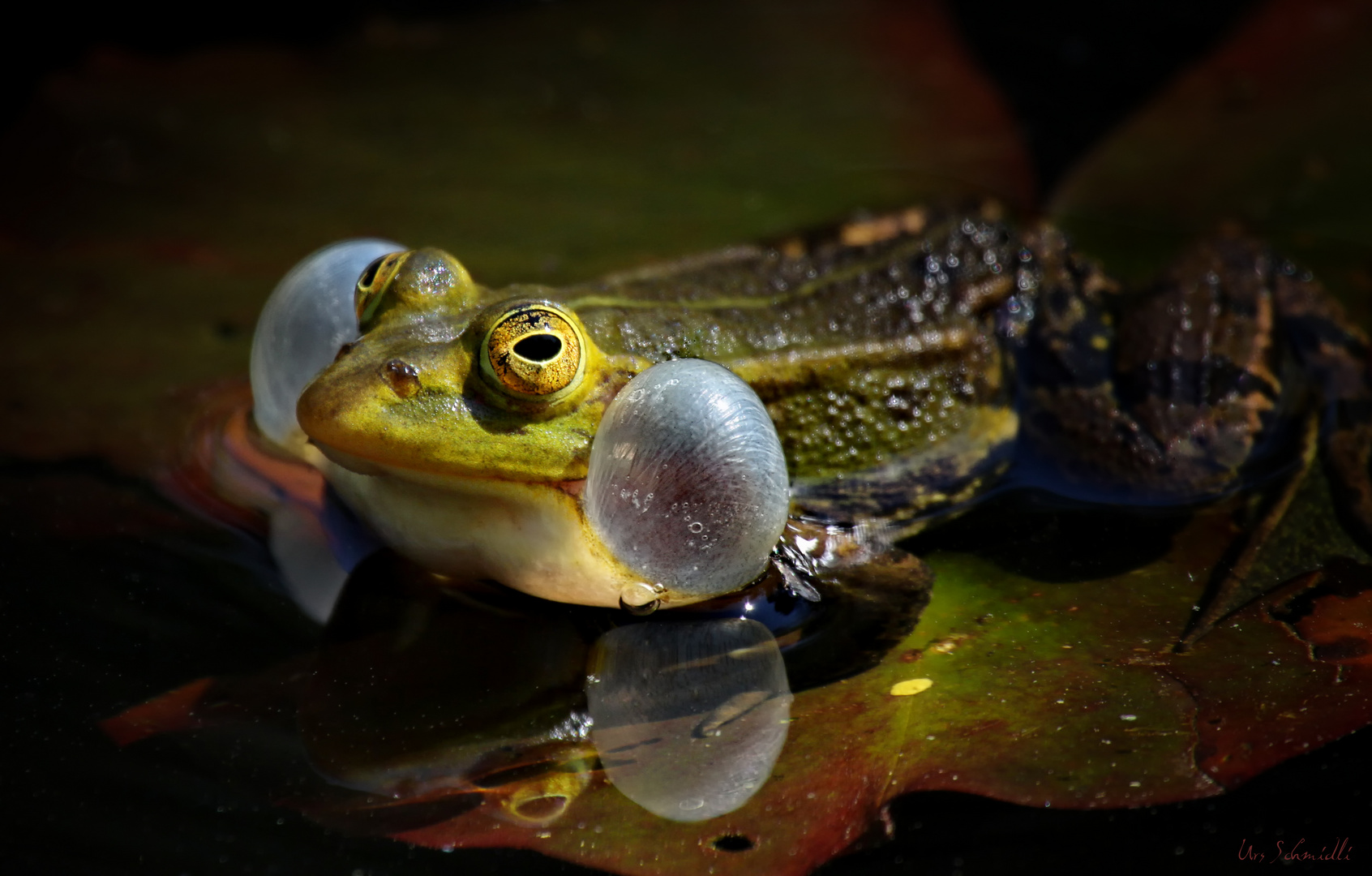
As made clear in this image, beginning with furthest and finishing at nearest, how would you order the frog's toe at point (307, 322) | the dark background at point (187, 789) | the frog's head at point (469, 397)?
the frog's toe at point (307, 322) < the frog's head at point (469, 397) < the dark background at point (187, 789)

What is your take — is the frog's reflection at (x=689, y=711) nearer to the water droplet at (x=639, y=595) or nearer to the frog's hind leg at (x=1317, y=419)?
the water droplet at (x=639, y=595)

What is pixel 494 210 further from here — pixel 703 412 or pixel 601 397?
pixel 703 412

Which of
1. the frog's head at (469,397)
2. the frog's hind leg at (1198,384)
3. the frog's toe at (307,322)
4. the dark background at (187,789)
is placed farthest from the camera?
the frog's hind leg at (1198,384)

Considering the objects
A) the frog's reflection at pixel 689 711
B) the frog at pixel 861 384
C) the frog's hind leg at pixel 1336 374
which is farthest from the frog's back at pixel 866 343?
the frog's hind leg at pixel 1336 374

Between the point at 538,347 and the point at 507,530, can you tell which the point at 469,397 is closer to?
the point at 538,347

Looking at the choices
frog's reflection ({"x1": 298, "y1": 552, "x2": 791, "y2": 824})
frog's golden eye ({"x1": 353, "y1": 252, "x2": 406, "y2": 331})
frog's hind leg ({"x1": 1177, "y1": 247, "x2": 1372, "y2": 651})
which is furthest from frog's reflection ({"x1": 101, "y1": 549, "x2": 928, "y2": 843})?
frog's hind leg ({"x1": 1177, "y1": 247, "x2": 1372, "y2": 651})

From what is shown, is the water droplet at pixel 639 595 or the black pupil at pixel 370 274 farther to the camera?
the black pupil at pixel 370 274
